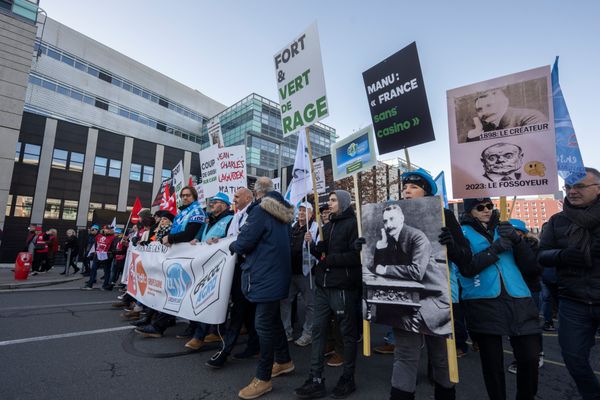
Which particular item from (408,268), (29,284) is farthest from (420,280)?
(29,284)

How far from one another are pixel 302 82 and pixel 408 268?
287 centimetres

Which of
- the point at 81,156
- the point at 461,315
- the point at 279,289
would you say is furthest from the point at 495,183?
the point at 81,156

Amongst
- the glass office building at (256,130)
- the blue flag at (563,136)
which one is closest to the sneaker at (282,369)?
the blue flag at (563,136)

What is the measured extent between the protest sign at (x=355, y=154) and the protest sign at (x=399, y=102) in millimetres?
112

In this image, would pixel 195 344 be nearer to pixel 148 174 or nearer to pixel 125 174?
pixel 125 174

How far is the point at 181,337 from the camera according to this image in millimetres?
4852

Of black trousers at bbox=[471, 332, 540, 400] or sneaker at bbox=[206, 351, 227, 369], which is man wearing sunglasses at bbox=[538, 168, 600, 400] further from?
sneaker at bbox=[206, 351, 227, 369]

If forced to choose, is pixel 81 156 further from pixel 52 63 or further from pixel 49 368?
pixel 49 368

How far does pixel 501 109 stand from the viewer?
8.56 feet

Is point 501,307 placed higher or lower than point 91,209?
lower

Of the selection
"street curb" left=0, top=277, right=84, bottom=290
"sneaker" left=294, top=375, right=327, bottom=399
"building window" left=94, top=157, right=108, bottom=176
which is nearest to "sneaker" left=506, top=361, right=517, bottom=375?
"sneaker" left=294, top=375, right=327, bottom=399

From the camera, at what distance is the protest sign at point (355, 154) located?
3.57 m

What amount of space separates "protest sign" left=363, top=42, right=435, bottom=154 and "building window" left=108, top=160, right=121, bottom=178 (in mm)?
31253

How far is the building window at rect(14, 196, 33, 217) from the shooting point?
79.0 ft
